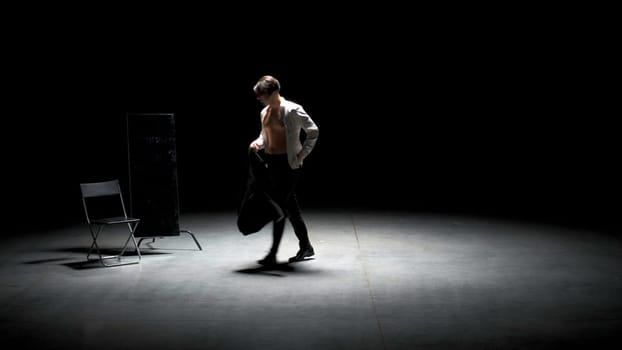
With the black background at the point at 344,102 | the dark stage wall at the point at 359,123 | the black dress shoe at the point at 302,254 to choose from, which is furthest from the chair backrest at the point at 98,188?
the dark stage wall at the point at 359,123

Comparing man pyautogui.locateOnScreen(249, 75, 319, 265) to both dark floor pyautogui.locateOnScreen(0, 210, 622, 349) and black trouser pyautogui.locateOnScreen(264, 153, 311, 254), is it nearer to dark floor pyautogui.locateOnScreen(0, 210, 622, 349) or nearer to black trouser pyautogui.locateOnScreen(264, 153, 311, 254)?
black trouser pyautogui.locateOnScreen(264, 153, 311, 254)

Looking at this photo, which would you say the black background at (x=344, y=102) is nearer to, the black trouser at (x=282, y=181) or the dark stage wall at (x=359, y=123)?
the dark stage wall at (x=359, y=123)

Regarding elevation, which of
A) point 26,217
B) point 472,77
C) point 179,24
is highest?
point 179,24

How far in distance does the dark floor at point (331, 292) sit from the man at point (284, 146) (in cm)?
37

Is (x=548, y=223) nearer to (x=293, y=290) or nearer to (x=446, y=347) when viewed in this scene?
(x=293, y=290)

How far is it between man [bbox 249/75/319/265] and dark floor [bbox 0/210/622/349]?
0.37 metres

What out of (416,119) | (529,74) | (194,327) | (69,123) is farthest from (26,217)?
(529,74)

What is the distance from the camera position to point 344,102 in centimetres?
1155

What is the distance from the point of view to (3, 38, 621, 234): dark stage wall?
10766 mm

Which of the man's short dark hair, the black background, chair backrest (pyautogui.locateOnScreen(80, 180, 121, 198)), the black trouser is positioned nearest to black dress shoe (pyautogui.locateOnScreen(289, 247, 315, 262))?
the black trouser

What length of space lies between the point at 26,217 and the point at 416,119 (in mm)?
6279

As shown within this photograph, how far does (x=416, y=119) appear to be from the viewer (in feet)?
38.7

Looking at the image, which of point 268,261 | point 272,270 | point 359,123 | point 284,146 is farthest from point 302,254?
point 359,123

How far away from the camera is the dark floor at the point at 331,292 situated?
12.4ft
